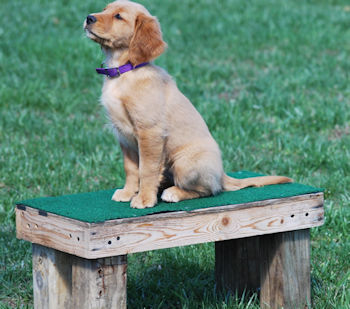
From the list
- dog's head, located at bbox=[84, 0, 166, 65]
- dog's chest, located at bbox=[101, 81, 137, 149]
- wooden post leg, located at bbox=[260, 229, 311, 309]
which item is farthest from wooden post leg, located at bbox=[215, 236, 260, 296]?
dog's head, located at bbox=[84, 0, 166, 65]

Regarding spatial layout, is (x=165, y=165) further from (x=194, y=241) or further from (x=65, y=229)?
(x=65, y=229)

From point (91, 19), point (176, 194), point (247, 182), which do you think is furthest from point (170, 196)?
point (91, 19)

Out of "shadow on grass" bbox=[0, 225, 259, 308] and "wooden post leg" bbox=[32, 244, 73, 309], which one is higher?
"wooden post leg" bbox=[32, 244, 73, 309]

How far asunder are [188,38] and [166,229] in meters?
8.02

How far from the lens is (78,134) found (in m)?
7.34

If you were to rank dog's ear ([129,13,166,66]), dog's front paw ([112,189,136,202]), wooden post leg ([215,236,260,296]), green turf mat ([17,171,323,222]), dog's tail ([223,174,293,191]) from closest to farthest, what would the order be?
green turf mat ([17,171,323,222])
dog's ear ([129,13,166,66])
dog's front paw ([112,189,136,202])
dog's tail ([223,174,293,191])
wooden post leg ([215,236,260,296])

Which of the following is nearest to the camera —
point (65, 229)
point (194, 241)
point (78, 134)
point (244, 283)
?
point (65, 229)

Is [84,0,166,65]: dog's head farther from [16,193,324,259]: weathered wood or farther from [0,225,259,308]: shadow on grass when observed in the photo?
[0,225,259,308]: shadow on grass

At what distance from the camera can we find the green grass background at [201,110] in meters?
4.58

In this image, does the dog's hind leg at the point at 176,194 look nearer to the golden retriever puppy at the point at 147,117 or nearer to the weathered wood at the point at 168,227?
the golden retriever puppy at the point at 147,117

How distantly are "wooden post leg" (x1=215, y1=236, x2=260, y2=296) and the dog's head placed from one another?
4.60ft

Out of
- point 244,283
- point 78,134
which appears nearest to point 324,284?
point 244,283

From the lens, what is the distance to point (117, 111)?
3.62m

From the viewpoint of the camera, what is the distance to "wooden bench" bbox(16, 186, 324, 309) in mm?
3244
